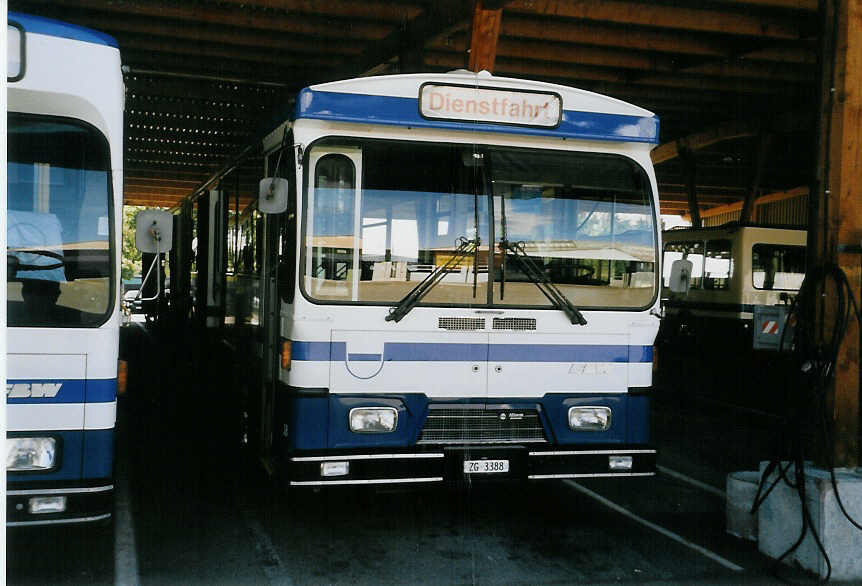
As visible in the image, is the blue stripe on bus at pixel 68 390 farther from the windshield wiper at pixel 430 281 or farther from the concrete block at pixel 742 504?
the concrete block at pixel 742 504

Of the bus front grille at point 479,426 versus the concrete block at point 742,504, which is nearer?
the bus front grille at point 479,426

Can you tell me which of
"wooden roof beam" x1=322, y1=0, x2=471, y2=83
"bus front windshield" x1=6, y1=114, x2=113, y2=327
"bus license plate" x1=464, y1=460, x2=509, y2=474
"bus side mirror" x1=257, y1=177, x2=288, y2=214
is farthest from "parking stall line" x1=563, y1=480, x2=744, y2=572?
"wooden roof beam" x1=322, y1=0, x2=471, y2=83

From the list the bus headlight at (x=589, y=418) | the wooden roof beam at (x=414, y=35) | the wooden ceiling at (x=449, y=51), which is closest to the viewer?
the bus headlight at (x=589, y=418)

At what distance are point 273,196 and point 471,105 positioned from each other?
145 centimetres

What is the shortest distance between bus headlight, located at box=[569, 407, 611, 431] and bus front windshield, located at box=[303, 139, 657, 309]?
2.34 feet

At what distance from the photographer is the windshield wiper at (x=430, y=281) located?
5957 millimetres

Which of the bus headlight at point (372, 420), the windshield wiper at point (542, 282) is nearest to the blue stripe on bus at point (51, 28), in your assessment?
the bus headlight at point (372, 420)

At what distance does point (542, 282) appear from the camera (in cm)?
626

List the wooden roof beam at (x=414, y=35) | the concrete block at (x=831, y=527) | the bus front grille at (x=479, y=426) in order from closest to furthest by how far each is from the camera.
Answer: the concrete block at (x=831, y=527) → the bus front grille at (x=479, y=426) → the wooden roof beam at (x=414, y=35)

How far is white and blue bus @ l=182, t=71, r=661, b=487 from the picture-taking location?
233 inches

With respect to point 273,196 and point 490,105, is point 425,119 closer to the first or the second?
point 490,105

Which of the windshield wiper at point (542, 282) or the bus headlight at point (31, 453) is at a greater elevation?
the windshield wiper at point (542, 282)

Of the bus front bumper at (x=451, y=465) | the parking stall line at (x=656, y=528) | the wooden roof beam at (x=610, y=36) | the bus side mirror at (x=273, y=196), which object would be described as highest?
the wooden roof beam at (x=610, y=36)

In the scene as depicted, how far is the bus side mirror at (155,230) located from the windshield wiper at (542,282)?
2148 millimetres
